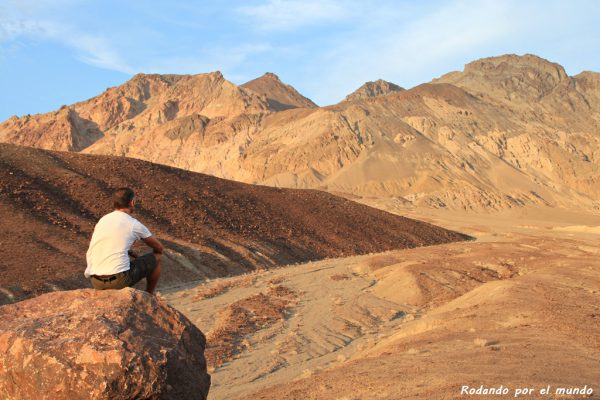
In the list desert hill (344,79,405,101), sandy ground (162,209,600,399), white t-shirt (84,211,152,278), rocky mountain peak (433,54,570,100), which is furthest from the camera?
desert hill (344,79,405,101)

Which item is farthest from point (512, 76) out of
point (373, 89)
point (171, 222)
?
point (171, 222)

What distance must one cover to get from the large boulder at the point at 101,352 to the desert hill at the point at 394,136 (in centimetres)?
6556

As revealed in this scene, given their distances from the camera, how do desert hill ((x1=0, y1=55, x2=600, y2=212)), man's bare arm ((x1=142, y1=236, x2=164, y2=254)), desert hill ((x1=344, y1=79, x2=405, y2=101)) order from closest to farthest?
man's bare arm ((x1=142, y1=236, x2=164, y2=254)) < desert hill ((x1=0, y1=55, x2=600, y2=212)) < desert hill ((x1=344, y1=79, x2=405, y2=101))

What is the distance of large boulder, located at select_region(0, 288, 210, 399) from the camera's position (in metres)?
4.68

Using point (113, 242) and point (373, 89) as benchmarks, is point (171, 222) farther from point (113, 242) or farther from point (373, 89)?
point (373, 89)

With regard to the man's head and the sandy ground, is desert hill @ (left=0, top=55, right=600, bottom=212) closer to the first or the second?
the sandy ground

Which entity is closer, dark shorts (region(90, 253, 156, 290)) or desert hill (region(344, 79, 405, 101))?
dark shorts (region(90, 253, 156, 290))

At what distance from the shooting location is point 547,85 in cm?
11575

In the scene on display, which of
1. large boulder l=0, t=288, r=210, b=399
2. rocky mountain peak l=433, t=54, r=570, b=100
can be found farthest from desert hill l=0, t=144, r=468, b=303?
rocky mountain peak l=433, t=54, r=570, b=100

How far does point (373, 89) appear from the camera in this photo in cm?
16000

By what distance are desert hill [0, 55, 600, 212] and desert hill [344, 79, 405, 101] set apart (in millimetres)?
33158

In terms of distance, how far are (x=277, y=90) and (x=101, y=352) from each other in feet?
506

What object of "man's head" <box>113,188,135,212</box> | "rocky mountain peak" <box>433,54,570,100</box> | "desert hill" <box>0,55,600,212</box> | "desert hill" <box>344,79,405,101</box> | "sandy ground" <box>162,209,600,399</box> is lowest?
"sandy ground" <box>162,209,600,399</box>

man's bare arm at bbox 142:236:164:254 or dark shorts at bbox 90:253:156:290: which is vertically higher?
man's bare arm at bbox 142:236:164:254
